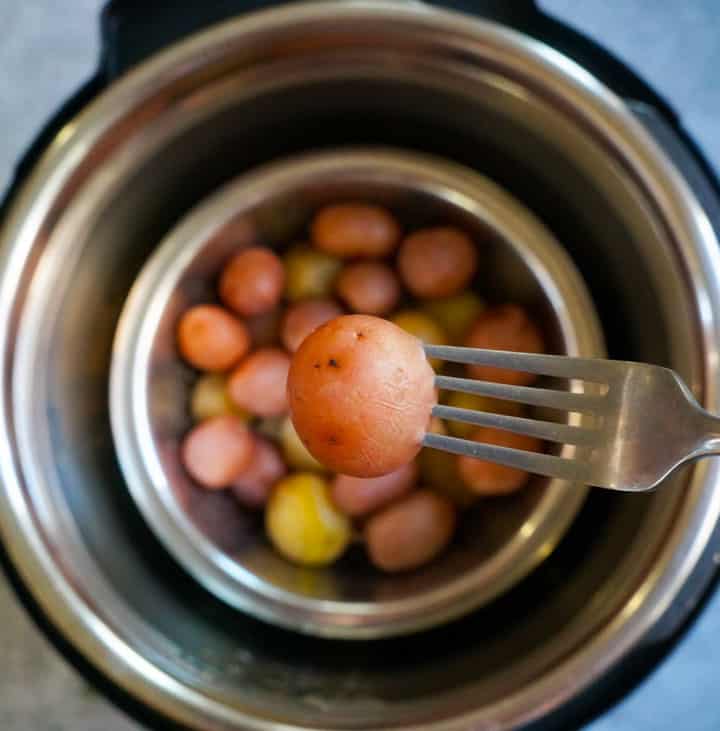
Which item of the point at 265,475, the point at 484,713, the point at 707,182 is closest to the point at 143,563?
the point at 265,475

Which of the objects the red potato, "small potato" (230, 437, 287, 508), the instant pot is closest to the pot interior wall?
the instant pot

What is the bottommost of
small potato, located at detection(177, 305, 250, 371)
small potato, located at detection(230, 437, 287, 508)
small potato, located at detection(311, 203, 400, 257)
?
small potato, located at detection(230, 437, 287, 508)

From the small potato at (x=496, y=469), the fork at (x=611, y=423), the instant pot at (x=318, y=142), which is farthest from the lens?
the small potato at (x=496, y=469)

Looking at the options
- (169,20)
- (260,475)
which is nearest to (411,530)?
(260,475)

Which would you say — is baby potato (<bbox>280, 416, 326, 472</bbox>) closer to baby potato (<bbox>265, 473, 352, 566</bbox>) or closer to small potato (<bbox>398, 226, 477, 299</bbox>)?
baby potato (<bbox>265, 473, 352, 566</bbox>)

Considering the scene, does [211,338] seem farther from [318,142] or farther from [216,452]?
[318,142]

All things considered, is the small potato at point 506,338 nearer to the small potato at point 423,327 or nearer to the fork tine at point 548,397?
the small potato at point 423,327

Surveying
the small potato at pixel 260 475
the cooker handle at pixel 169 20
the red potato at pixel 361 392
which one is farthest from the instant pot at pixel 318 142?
the red potato at pixel 361 392
